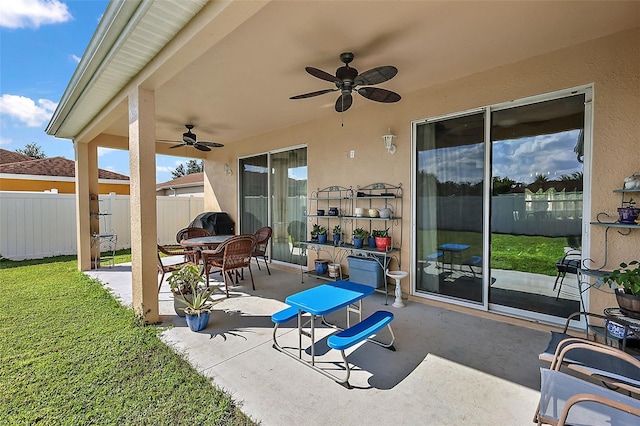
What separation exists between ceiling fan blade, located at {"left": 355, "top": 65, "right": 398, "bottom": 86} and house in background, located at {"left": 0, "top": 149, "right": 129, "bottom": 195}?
40.7 ft

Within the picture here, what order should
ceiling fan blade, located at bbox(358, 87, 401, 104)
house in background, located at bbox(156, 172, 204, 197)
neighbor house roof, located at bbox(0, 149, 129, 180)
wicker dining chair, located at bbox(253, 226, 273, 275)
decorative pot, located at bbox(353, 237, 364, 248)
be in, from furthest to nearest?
house in background, located at bbox(156, 172, 204, 197) < neighbor house roof, located at bbox(0, 149, 129, 180) < wicker dining chair, located at bbox(253, 226, 273, 275) < decorative pot, located at bbox(353, 237, 364, 248) < ceiling fan blade, located at bbox(358, 87, 401, 104)

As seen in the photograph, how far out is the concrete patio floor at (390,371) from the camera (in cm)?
186

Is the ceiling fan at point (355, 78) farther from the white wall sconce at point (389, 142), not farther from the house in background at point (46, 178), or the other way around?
the house in background at point (46, 178)

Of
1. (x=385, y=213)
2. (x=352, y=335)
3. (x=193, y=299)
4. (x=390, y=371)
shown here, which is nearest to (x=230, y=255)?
(x=193, y=299)

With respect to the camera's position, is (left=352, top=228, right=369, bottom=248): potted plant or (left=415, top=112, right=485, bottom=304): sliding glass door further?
(left=352, top=228, right=369, bottom=248): potted plant

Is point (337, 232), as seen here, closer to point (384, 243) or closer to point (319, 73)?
point (384, 243)

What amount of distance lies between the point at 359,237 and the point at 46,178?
1317 centimetres

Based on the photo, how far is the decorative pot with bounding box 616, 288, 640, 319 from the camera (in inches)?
87.1

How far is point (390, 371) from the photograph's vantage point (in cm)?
233

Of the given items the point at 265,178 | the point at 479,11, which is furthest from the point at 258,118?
the point at 479,11

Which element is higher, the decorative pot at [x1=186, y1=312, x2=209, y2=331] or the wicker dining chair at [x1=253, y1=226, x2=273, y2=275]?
the wicker dining chair at [x1=253, y1=226, x2=273, y2=275]

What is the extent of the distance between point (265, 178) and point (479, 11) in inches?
202

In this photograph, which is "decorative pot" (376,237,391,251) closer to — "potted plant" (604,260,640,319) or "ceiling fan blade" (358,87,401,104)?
"ceiling fan blade" (358,87,401,104)

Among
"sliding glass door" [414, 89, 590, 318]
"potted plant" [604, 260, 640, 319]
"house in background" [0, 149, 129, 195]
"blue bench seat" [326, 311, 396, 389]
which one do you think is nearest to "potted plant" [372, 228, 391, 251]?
"sliding glass door" [414, 89, 590, 318]
